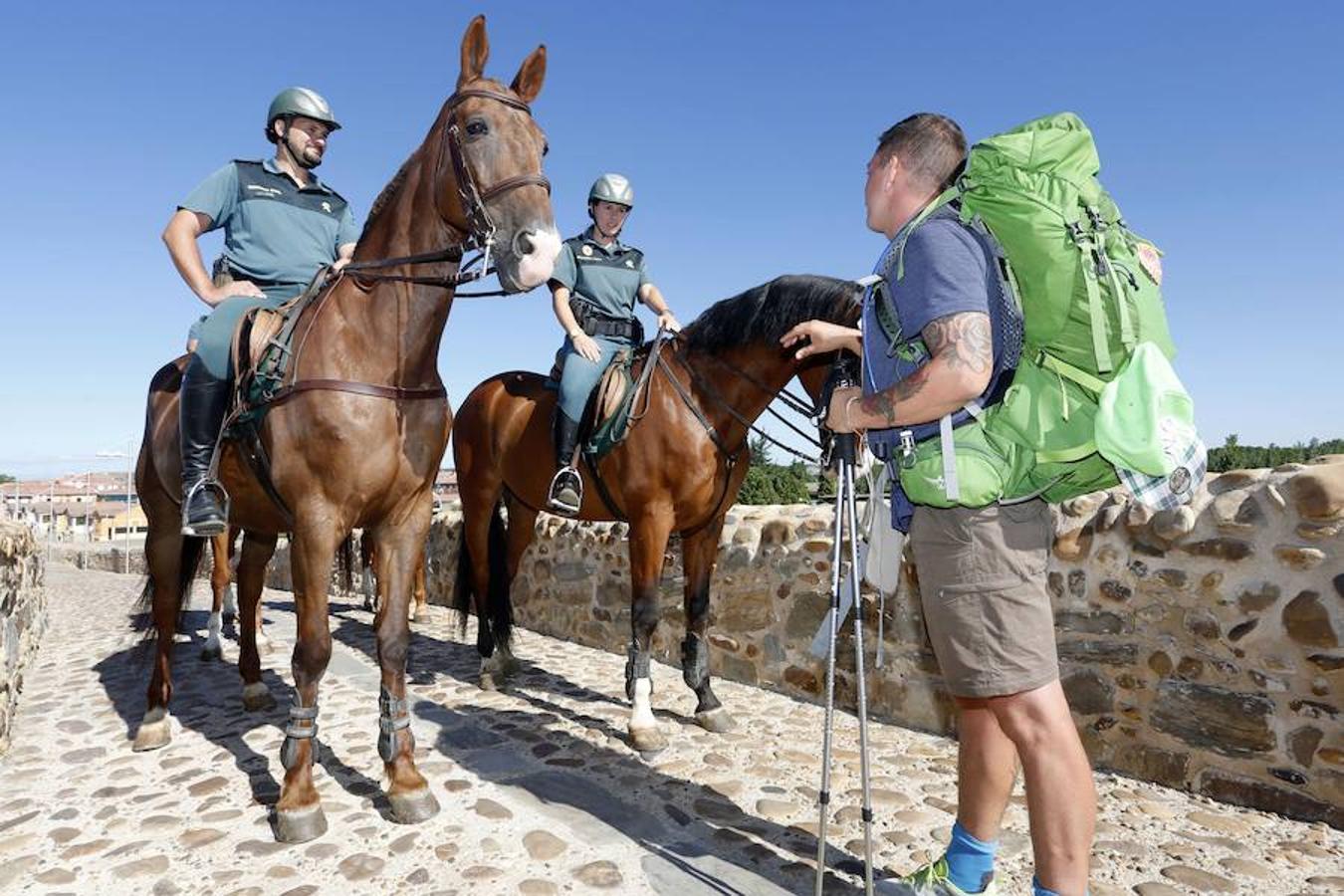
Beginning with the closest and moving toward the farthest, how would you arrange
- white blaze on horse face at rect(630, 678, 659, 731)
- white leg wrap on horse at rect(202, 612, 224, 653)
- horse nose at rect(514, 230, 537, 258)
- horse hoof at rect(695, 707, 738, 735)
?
horse nose at rect(514, 230, 537, 258), white blaze on horse face at rect(630, 678, 659, 731), horse hoof at rect(695, 707, 738, 735), white leg wrap on horse at rect(202, 612, 224, 653)

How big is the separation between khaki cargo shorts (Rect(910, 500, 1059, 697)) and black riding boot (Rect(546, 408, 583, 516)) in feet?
10.3

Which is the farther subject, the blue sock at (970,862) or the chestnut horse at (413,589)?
the chestnut horse at (413,589)

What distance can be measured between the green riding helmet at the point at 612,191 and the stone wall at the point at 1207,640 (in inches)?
125

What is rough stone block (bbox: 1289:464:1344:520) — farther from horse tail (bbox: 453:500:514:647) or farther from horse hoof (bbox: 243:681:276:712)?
horse hoof (bbox: 243:681:276:712)

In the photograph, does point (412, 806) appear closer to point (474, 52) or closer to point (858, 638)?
point (858, 638)

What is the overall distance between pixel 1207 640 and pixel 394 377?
391 cm

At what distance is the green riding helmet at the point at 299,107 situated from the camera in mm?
3705

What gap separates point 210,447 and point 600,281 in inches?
106

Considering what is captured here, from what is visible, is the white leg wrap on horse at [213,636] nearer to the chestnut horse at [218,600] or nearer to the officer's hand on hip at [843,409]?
the chestnut horse at [218,600]

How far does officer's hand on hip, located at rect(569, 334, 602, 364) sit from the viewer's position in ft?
16.0

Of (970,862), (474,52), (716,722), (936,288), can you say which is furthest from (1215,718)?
(474,52)

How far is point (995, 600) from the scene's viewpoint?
197cm

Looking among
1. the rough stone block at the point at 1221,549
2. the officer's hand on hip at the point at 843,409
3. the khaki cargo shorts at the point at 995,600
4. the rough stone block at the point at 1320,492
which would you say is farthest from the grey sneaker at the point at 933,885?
the rough stone block at the point at 1320,492

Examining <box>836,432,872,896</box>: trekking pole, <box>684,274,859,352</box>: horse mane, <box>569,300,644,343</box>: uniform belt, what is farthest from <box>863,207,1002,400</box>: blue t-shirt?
<box>569,300,644,343</box>: uniform belt
